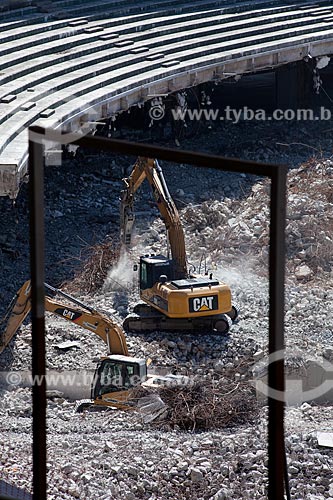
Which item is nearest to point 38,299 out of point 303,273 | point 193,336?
point 193,336

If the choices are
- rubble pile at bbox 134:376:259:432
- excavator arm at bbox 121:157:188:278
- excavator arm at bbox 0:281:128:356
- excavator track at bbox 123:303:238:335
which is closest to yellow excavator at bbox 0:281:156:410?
excavator arm at bbox 0:281:128:356

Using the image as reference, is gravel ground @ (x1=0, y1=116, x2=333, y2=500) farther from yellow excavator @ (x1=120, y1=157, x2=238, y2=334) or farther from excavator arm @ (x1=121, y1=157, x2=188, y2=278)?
excavator arm @ (x1=121, y1=157, x2=188, y2=278)

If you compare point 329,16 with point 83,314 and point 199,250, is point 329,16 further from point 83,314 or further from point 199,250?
point 83,314

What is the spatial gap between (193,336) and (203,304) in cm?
68

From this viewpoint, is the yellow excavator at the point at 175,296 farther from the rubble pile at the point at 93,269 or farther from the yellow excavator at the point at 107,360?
the yellow excavator at the point at 107,360

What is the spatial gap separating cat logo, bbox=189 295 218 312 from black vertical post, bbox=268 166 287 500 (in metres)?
11.8

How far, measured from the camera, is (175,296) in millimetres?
16875

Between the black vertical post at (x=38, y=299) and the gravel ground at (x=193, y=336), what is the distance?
6.61m

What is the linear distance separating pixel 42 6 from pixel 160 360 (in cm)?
1623

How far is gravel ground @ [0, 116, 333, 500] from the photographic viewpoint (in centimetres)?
1227

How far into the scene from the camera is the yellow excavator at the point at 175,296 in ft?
55.4

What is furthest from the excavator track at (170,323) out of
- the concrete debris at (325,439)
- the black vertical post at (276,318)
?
the black vertical post at (276,318)

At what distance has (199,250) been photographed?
68.2 ft

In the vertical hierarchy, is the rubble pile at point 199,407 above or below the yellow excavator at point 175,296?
below
